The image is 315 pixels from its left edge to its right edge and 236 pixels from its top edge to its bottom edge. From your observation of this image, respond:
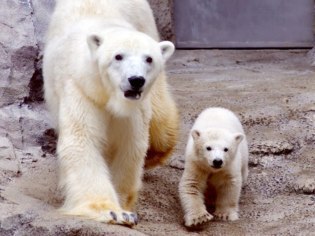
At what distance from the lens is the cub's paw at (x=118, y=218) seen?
174 inches

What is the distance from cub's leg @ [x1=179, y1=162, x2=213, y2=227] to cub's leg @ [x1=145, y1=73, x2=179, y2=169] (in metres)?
0.19

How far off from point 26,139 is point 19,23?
1168 mm

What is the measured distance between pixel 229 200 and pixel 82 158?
1.30 m

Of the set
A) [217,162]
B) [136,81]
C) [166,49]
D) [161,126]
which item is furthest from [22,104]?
[136,81]

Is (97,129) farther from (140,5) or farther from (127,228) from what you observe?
(140,5)

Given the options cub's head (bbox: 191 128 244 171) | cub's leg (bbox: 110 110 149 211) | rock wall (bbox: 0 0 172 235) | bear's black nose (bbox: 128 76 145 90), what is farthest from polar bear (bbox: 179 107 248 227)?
bear's black nose (bbox: 128 76 145 90)

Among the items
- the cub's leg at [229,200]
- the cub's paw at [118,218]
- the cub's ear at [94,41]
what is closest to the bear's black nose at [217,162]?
the cub's leg at [229,200]

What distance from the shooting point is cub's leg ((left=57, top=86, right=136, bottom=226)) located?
459cm

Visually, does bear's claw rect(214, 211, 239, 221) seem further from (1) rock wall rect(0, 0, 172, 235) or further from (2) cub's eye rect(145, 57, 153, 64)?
(2) cub's eye rect(145, 57, 153, 64)

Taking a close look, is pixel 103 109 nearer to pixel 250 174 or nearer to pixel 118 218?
pixel 118 218

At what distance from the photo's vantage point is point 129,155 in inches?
191

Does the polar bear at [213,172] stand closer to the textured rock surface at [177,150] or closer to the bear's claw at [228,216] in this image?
the bear's claw at [228,216]

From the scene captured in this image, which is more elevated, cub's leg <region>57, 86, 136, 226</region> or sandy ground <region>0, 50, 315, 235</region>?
cub's leg <region>57, 86, 136, 226</region>

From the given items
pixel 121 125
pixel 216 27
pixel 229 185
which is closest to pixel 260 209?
pixel 229 185
